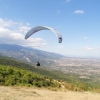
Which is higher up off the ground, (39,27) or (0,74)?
(39,27)

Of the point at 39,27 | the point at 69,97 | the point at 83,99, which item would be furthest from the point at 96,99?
the point at 39,27

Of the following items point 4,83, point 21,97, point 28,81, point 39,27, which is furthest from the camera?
point 28,81

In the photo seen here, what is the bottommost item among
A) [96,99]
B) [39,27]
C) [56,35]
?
[96,99]

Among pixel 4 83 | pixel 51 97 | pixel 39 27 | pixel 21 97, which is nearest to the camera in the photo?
pixel 21 97

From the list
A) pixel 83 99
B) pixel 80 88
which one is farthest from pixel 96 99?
pixel 80 88

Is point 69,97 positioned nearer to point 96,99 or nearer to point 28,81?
point 96,99

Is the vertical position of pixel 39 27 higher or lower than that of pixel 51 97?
higher

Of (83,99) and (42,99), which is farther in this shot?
(83,99)

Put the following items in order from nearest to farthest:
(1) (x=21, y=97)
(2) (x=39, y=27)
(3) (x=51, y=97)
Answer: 1. (1) (x=21, y=97)
2. (3) (x=51, y=97)
3. (2) (x=39, y=27)

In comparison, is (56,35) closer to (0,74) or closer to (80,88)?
(80,88)

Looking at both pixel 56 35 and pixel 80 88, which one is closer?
pixel 56 35
